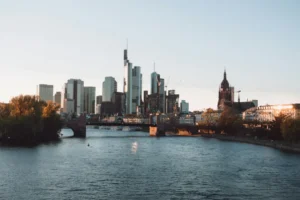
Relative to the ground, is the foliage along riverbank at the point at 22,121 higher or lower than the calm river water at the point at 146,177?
higher

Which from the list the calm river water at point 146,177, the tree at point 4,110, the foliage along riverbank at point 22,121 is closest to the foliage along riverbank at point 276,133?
the calm river water at point 146,177

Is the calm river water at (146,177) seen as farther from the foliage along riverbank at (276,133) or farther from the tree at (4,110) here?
the tree at (4,110)

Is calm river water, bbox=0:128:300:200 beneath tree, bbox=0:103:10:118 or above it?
beneath

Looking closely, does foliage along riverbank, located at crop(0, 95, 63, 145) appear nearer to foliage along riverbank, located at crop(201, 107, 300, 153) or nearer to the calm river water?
the calm river water

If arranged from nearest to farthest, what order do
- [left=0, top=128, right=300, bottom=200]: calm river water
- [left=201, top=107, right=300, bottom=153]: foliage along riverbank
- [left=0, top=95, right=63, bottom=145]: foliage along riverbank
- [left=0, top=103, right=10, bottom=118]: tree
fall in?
1. [left=0, top=128, right=300, bottom=200]: calm river water
2. [left=201, top=107, right=300, bottom=153]: foliage along riverbank
3. [left=0, top=95, right=63, bottom=145]: foliage along riverbank
4. [left=0, top=103, right=10, bottom=118]: tree

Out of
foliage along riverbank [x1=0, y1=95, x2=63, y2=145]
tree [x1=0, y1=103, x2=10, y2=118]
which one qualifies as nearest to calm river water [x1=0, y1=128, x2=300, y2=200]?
foliage along riverbank [x1=0, y1=95, x2=63, y2=145]

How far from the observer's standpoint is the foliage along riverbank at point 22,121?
122 m

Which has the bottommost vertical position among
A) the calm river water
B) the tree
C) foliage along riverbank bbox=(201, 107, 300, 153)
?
the calm river water

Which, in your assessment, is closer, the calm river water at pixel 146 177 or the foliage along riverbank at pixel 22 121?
the calm river water at pixel 146 177

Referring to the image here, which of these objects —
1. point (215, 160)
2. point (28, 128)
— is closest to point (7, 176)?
point (215, 160)

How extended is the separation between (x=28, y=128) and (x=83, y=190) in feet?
246

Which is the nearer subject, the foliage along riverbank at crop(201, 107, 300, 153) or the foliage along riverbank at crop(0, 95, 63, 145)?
the foliage along riverbank at crop(201, 107, 300, 153)

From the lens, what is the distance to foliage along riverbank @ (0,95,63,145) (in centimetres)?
12244

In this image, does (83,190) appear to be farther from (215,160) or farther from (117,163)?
(215,160)
